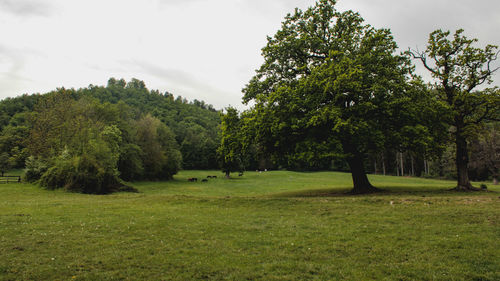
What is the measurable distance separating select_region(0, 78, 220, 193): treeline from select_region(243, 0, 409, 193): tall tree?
23748mm

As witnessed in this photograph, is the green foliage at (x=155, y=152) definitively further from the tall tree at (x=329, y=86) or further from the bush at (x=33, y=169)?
the tall tree at (x=329, y=86)

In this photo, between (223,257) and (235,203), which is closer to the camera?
(223,257)

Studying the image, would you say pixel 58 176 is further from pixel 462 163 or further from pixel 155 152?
pixel 462 163

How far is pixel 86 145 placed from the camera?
39562mm

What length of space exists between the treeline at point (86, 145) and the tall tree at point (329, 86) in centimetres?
2375

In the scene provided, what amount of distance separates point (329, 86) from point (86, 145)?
3381 centimetres

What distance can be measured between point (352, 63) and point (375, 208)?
1250cm

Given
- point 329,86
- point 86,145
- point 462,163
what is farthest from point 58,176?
point 462,163

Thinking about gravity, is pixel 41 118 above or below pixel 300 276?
above

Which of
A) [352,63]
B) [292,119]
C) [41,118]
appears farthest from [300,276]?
[41,118]

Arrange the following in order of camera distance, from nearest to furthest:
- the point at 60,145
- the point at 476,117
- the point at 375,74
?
the point at 375,74
the point at 476,117
the point at 60,145

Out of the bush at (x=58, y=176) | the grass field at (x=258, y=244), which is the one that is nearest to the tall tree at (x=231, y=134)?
the grass field at (x=258, y=244)

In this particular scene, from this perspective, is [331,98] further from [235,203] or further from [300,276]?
[300,276]

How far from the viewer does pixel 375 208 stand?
16.9m
